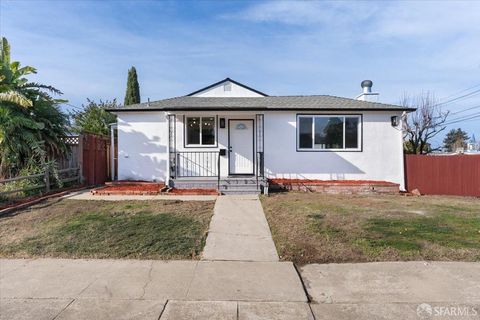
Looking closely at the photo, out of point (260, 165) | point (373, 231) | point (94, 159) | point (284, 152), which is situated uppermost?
point (284, 152)

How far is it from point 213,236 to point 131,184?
24.0 ft

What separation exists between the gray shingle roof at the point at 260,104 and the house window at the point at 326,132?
0.45 meters

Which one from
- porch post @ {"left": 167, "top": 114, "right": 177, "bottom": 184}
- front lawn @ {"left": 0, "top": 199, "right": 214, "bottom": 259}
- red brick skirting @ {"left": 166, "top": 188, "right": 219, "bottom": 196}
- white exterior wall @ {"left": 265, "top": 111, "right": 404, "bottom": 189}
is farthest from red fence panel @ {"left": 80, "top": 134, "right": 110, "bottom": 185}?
white exterior wall @ {"left": 265, "top": 111, "right": 404, "bottom": 189}

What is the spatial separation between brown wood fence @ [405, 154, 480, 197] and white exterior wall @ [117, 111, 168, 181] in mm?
9356

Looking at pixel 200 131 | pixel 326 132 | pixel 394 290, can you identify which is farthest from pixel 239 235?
pixel 326 132


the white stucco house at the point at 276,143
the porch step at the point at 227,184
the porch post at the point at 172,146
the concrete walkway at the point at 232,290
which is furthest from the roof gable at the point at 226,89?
the concrete walkway at the point at 232,290

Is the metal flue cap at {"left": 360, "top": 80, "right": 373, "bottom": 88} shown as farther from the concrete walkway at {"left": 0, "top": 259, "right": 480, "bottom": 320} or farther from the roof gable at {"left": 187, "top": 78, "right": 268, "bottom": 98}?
the concrete walkway at {"left": 0, "top": 259, "right": 480, "bottom": 320}

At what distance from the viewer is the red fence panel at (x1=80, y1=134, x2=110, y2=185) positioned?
43.8ft

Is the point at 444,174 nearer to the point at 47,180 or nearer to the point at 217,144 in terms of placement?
the point at 217,144

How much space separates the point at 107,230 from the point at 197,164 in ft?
22.6

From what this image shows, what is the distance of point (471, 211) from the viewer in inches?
340

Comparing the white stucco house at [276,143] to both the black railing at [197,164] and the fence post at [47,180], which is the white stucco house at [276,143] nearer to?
the black railing at [197,164]

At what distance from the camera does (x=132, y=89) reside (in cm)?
2577

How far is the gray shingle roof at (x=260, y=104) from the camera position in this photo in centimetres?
1280
